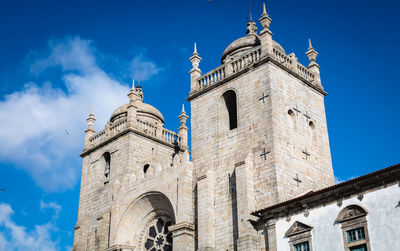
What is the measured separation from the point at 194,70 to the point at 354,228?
15.0 m

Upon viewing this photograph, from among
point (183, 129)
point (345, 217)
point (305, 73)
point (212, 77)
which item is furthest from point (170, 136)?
point (345, 217)

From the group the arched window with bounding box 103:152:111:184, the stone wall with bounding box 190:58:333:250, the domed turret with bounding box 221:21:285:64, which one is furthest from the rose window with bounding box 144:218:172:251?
the domed turret with bounding box 221:21:285:64

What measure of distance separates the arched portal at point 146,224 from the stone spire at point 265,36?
9493 millimetres

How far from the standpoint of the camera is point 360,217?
58.9 feet

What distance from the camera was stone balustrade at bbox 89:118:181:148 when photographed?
33.7 meters

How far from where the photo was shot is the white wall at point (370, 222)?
16969 mm

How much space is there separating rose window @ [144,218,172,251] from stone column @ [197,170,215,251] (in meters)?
3.53

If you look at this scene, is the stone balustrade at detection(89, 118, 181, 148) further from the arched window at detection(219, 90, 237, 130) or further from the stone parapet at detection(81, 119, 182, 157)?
the arched window at detection(219, 90, 237, 130)

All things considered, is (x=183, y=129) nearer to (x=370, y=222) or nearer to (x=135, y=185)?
A: (x=135, y=185)

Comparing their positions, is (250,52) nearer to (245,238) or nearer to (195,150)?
(195,150)

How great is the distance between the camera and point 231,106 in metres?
28.2

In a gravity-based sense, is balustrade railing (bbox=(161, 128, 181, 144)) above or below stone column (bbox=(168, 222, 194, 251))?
above

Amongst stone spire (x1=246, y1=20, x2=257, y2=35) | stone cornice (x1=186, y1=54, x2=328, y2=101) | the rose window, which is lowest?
the rose window

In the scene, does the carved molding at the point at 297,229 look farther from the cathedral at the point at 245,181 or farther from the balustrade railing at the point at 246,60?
the balustrade railing at the point at 246,60
